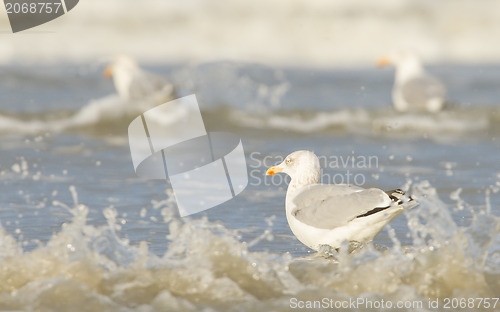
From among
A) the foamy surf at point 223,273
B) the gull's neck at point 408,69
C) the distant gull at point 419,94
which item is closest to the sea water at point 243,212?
the foamy surf at point 223,273

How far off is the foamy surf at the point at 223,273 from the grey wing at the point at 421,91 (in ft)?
23.5

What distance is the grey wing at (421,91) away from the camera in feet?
38.3

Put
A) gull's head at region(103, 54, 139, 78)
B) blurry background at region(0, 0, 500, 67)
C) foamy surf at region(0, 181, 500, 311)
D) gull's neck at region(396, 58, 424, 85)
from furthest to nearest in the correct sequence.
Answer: blurry background at region(0, 0, 500, 67)
gull's neck at region(396, 58, 424, 85)
gull's head at region(103, 54, 139, 78)
foamy surf at region(0, 181, 500, 311)

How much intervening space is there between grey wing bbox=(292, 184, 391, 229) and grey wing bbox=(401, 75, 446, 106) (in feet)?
23.1

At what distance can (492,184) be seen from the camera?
23.4 ft

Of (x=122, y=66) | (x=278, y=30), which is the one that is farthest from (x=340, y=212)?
(x=278, y=30)

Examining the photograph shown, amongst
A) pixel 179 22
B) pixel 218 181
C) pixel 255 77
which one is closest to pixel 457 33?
pixel 179 22

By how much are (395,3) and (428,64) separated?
14.3ft

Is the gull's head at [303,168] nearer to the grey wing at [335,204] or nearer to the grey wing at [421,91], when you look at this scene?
the grey wing at [335,204]

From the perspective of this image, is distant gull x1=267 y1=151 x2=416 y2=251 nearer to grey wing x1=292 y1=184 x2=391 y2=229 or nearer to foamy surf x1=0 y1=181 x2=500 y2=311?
grey wing x1=292 y1=184 x2=391 y2=229

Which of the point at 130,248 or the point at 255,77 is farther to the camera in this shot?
the point at 255,77

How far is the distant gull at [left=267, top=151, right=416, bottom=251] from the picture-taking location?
4648 mm

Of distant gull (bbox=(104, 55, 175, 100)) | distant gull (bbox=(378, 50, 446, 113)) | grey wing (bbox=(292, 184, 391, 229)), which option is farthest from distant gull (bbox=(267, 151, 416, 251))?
distant gull (bbox=(378, 50, 446, 113))

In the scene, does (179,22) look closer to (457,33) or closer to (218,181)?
(457,33)
